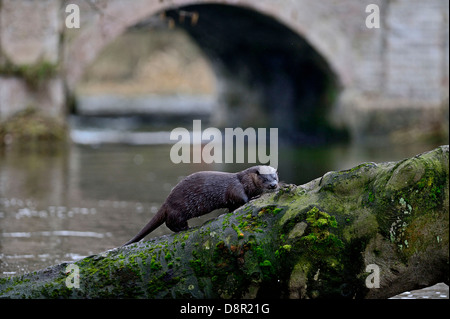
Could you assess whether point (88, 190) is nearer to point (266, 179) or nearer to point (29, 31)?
point (29, 31)

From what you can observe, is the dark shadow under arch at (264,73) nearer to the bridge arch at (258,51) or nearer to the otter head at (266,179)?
the bridge arch at (258,51)

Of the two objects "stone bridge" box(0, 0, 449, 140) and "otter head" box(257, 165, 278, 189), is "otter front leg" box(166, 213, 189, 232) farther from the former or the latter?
"stone bridge" box(0, 0, 449, 140)

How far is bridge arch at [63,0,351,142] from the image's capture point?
12648 mm

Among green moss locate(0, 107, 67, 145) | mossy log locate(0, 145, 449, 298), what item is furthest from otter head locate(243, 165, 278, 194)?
green moss locate(0, 107, 67, 145)

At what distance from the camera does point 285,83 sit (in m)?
16.8

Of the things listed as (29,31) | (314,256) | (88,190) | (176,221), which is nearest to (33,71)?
(29,31)

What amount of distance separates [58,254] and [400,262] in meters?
2.88

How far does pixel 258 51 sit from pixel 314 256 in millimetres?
13282

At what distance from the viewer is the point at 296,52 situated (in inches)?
617

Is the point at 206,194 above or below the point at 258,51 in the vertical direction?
below

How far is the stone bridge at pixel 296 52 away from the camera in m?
12.6

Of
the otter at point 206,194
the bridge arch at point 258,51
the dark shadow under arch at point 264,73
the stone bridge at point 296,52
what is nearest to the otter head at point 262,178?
the otter at point 206,194

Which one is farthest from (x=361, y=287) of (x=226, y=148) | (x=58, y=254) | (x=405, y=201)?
(x=226, y=148)

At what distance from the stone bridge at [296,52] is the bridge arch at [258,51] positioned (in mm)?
22
